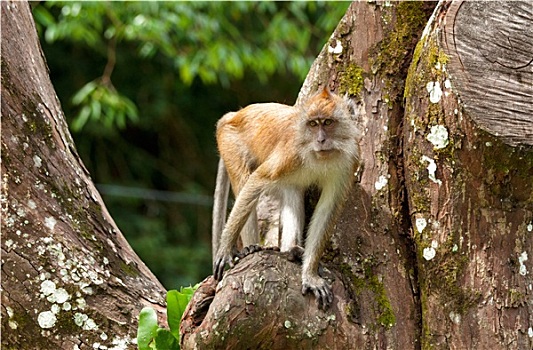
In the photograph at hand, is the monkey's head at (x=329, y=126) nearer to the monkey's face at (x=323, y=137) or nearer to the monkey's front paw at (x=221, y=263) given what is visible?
the monkey's face at (x=323, y=137)

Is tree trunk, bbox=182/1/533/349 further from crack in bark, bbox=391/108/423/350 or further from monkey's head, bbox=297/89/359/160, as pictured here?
monkey's head, bbox=297/89/359/160

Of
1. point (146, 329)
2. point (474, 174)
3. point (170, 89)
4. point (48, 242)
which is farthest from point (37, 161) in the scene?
point (170, 89)

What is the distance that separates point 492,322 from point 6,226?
8.39 ft

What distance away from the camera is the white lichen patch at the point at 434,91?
4.47 meters

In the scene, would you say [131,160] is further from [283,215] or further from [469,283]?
[469,283]

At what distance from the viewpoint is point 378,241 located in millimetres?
4770

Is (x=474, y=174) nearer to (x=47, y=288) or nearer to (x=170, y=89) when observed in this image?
(x=47, y=288)

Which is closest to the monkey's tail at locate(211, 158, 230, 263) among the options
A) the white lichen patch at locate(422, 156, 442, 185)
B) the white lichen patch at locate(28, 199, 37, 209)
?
the white lichen patch at locate(28, 199, 37, 209)

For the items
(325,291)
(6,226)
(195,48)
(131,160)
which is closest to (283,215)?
(325,291)

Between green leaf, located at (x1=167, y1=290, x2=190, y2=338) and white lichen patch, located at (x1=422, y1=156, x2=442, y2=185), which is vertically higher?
white lichen patch, located at (x1=422, y1=156, x2=442, y2=185)

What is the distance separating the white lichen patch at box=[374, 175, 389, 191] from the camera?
15.9 feet

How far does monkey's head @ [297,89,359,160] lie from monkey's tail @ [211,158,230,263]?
1040mm

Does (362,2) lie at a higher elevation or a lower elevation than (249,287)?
higher

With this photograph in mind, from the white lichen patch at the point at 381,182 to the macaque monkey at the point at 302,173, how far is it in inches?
5.8
